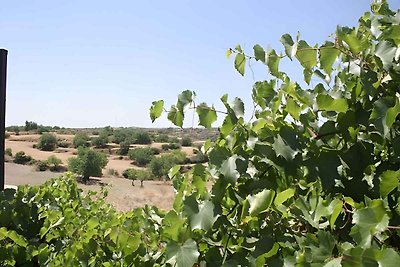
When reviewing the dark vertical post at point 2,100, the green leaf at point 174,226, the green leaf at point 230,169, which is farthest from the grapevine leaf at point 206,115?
the dark vertical post at point 2,100

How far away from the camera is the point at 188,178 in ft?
3.92

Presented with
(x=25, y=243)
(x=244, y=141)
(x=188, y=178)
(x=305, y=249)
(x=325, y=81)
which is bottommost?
(x=25, y=243)

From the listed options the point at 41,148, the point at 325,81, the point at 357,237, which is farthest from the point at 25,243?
the point at 41,148

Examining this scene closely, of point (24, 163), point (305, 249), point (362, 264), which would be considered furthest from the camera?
point (24, 163)

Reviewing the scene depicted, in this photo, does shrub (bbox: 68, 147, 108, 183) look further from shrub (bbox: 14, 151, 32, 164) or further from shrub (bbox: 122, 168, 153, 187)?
shrub (bbox: 14, 151, 32, 164)

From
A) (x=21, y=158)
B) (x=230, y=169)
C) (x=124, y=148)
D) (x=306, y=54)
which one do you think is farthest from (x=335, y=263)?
(x=124, y=148)

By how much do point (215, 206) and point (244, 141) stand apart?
0.56ft

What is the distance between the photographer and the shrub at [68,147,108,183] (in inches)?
1072

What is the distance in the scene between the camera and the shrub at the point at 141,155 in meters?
33.5

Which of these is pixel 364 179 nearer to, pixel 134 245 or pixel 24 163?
pixel 134 245

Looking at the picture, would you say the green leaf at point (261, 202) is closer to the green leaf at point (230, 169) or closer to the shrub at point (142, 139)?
the green leaf at point (230, 169)

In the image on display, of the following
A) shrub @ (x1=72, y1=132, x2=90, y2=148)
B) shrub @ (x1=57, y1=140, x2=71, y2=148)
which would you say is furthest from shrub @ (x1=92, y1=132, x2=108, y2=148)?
shrub @ (x1=57, y1=140, x2=71, y2=148)

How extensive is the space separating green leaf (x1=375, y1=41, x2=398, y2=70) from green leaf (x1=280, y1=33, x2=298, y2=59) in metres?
0.19

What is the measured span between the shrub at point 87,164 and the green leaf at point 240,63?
26.7 metres
